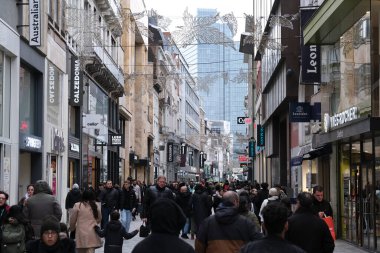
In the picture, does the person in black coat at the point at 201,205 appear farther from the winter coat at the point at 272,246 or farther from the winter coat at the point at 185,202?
the winter coat at the point at 272,246

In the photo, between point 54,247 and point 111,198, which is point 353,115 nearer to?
point 111,198

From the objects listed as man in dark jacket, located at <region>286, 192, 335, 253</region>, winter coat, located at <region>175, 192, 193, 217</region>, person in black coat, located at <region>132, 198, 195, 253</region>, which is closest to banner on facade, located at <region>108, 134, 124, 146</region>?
winter coat, located at <region>175, 192, 193, 217</region>

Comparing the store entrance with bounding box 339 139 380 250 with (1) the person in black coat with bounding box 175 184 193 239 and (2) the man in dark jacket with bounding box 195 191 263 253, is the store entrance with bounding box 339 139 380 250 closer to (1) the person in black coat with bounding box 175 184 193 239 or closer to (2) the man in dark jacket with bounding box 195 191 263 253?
(1) the person in black coat with bounding box 175 184 193 239

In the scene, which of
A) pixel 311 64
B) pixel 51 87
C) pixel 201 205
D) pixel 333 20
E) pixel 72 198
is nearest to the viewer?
pixel 72 198

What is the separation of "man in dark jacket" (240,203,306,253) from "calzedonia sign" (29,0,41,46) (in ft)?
54.1

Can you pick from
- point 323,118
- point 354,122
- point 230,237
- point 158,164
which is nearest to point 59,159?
point 323,118

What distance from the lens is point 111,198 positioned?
22.2 meters

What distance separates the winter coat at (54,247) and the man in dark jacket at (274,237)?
→ 2311mm

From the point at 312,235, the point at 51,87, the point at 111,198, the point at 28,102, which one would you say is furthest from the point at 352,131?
the point at 51,87

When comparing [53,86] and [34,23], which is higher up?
[34,23]

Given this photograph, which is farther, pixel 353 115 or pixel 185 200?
pixel 185 200

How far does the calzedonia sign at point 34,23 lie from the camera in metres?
21.2

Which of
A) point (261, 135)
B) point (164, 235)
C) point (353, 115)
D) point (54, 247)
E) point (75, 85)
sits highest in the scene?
point (75, 85)

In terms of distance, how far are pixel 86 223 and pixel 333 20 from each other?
34.9 feet
